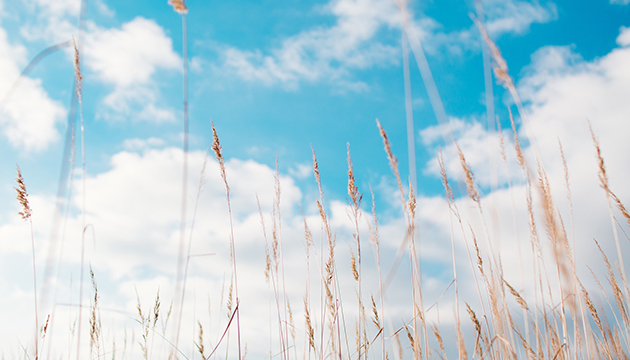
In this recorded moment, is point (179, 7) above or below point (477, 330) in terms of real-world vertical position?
above

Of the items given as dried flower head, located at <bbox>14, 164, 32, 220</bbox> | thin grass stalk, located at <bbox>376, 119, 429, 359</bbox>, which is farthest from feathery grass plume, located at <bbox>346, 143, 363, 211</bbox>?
dried flower head, located at <bbox>14, 164, 32, 220</bbox>

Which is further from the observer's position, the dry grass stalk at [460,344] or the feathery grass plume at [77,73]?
the feathery grass plume at [77,73]

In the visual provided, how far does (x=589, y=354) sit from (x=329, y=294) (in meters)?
1.23

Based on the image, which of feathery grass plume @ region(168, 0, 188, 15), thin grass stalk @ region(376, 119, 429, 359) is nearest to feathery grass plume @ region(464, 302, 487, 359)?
thin grass stalk @ region(376, 119, 429, 359)

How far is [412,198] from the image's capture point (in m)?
1.88

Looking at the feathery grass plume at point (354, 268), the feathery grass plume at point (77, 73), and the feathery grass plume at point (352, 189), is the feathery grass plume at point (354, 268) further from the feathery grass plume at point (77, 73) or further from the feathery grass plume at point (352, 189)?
the feathery grass plume at point (77, 73)

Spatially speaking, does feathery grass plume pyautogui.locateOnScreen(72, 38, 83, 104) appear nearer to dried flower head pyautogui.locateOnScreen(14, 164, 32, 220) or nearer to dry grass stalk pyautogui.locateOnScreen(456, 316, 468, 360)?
dried flower head pyautogui.locateOnScreen(14, 164, 32, 220)

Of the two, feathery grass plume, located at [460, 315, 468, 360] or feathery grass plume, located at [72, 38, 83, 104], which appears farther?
feathery grass plume, located at [72, 38, 83, 104]

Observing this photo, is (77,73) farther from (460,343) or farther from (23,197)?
(460,343)

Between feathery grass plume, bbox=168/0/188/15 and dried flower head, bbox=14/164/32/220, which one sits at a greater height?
feathery grass plume, bbox=168/0/188/15

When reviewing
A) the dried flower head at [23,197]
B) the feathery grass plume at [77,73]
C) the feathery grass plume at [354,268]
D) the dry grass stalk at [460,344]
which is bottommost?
the dry grass stalk at [460,344]

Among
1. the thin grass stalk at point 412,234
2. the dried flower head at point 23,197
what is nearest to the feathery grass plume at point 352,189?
the thin grass stalk at point 412,234

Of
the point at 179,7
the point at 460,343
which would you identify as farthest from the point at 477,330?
the point at 179,7

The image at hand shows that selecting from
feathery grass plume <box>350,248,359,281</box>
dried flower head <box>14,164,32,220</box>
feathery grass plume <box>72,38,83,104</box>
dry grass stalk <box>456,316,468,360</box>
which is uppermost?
feathery grass plume <box>72,38,83,104</box>
